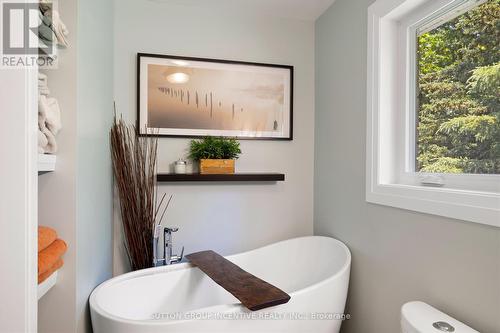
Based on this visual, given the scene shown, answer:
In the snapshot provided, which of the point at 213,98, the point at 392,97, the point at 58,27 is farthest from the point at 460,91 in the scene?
the point at 58,27

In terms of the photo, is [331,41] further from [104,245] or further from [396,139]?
[104,245]

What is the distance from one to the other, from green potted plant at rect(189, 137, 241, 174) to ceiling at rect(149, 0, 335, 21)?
0.92 metres

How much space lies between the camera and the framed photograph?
6.52 feet

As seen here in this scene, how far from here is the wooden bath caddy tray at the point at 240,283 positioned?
124 cm

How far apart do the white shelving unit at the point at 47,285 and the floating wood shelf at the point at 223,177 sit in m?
0.85

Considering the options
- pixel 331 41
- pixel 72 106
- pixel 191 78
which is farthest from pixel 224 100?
pixel 72 106

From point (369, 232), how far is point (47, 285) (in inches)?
58.1

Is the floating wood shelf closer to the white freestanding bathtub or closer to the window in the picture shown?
the white freestanding bathtub

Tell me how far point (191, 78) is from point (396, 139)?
1.35 metres

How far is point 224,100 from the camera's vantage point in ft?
6.94

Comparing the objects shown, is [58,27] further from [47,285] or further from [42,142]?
[47,285]

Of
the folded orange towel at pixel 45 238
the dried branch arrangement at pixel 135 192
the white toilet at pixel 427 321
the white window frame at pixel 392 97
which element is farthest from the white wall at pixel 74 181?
the white window frame at pixel 392 97

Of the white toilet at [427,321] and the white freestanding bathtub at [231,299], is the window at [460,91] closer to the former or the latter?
the white toilet at [427,321]

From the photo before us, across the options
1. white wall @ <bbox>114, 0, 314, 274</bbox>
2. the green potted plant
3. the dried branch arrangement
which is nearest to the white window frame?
white wall @ <bbox>114, 0, 314, 274</bbox>
